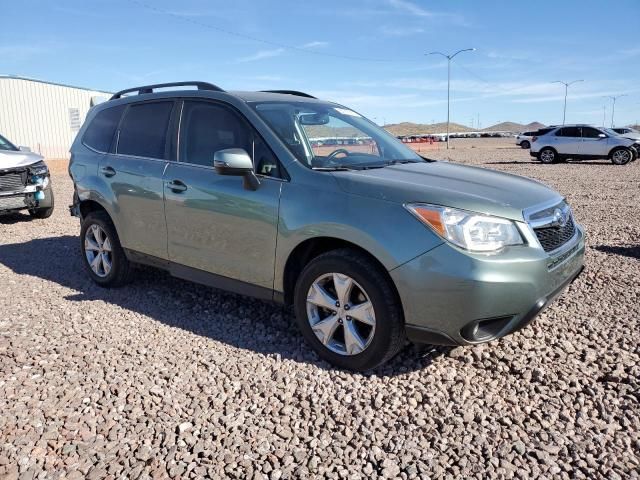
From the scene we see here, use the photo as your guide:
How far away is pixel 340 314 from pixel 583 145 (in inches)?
907

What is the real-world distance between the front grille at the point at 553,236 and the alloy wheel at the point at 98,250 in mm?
3984

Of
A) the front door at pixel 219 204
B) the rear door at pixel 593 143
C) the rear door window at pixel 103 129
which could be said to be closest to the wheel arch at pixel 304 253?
the front door at pixel 219 204

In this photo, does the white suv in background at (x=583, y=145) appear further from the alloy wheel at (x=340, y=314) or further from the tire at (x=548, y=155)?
the alloy wheel at (x=340, y=314)

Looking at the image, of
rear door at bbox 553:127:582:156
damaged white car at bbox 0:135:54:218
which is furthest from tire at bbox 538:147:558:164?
damaged white car at bbox 0:135:54:218

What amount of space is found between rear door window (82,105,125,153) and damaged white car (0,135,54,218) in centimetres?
424

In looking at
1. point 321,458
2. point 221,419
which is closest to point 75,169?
point 221,419

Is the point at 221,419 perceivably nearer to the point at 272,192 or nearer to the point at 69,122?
the point at 272,192

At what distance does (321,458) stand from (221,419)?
0.67 meters

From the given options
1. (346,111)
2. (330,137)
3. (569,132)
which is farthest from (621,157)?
(330,137)

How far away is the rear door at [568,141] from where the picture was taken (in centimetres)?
2314

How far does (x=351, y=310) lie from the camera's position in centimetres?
338

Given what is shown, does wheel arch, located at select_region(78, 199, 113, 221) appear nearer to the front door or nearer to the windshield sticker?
the front door

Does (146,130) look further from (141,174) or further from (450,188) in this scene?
(450,188)

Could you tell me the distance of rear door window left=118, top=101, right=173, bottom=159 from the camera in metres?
4.71
